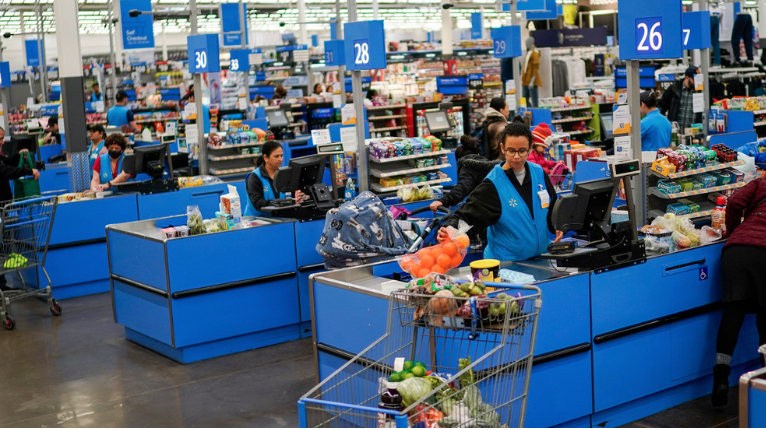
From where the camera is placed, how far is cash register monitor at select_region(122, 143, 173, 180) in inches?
348

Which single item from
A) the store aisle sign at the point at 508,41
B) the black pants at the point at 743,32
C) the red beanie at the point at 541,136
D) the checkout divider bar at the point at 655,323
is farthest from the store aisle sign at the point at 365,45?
the black pants at the point at 743,32

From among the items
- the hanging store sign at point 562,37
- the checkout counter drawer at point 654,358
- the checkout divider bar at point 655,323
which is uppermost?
the hanging store sign at point 562,37

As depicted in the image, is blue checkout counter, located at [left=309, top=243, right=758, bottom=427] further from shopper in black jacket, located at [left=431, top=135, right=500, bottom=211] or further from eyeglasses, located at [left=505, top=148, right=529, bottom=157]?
shopper in black jacket, located at [left=431, top=135, right=500, bottom=211]

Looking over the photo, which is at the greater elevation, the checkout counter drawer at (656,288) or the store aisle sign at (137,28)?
the store aisle sign at (137,28)

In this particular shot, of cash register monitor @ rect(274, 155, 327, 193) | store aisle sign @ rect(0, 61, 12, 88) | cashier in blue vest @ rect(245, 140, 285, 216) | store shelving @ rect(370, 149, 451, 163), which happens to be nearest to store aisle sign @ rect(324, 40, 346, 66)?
store aisle sign @ rect(0, 61, 12, 88)

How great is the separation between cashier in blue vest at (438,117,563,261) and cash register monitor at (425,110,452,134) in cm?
744

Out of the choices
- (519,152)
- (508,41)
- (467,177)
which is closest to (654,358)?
(519,152)

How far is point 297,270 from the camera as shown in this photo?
22.3ft

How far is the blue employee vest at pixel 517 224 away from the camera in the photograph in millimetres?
4648

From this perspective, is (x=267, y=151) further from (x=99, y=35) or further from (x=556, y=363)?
(x=99, y=35)

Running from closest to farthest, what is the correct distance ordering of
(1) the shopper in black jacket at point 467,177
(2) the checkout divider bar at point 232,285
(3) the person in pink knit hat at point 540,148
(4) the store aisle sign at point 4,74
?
(2) the checkout divider bar at point 232,285
(1) the shopper in black jacket at point 467,177
(3) the person in pink knit hat at point 540,148
(4) the store aisle sign at point 4,74

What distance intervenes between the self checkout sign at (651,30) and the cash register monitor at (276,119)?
10295mm

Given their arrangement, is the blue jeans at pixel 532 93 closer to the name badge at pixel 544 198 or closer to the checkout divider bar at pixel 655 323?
the checkout divider bar at pixel 655 323

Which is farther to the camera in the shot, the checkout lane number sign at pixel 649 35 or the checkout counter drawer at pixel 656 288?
the checkout lane number sign at pixel 649 35
